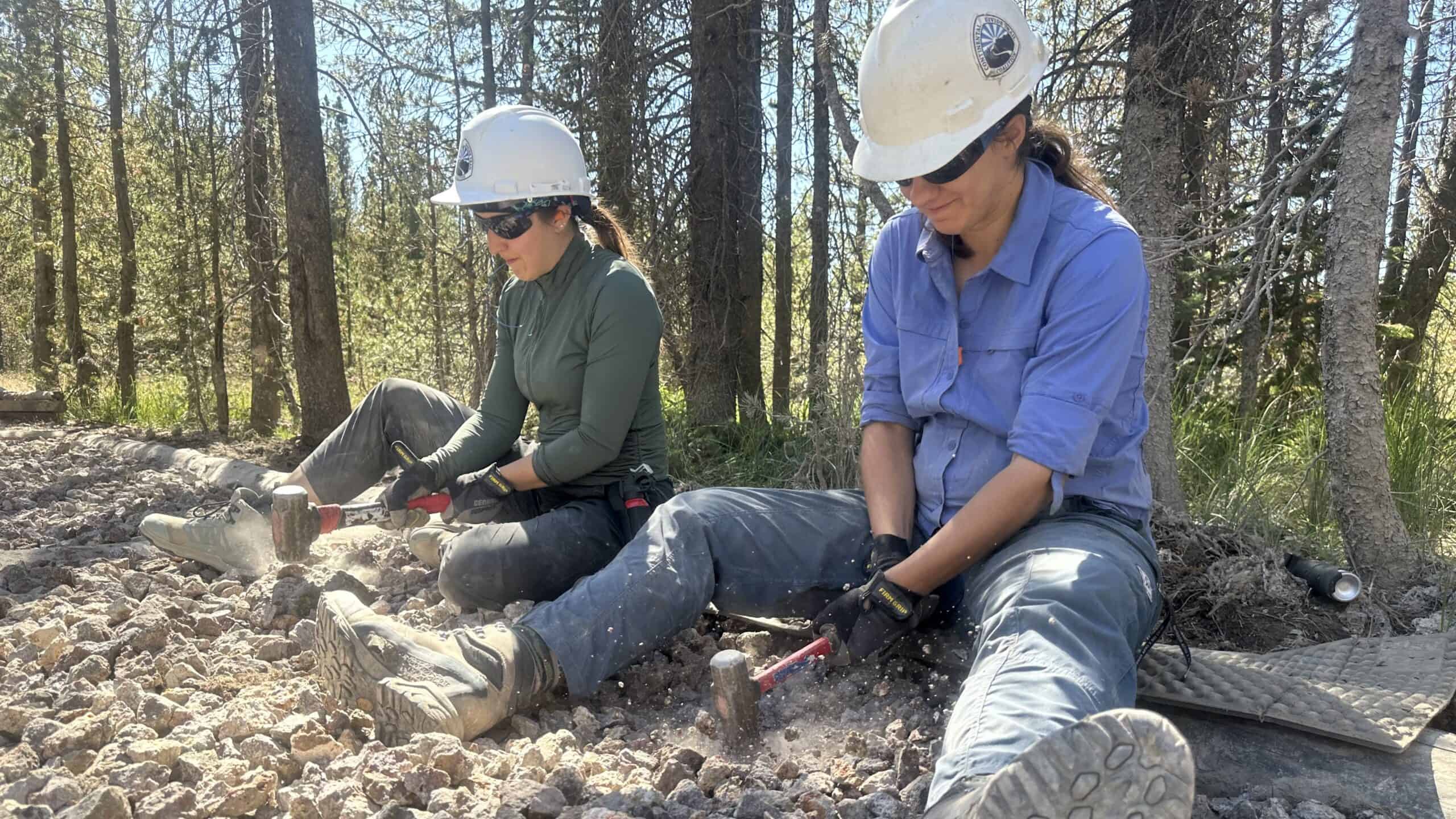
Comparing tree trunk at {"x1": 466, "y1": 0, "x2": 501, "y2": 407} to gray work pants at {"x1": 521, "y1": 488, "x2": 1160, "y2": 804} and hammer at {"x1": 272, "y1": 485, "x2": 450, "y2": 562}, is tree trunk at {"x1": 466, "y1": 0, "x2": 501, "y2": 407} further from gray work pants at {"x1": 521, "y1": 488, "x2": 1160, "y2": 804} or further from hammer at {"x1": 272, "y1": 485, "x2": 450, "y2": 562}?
gray work pants at {"x1": 521, "y1": 488, "x2": 1160, "y2": 804}

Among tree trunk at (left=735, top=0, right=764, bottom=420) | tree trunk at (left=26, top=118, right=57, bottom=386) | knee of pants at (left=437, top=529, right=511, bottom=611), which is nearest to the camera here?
knee of pants at (left=437, top=529, right=511, bottom=611)

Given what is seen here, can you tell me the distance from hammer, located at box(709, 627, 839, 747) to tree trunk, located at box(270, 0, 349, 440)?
4.80 m

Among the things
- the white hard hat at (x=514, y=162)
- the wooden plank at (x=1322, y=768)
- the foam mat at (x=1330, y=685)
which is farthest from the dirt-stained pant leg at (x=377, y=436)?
the wooden plank at (x=1322, y=768)

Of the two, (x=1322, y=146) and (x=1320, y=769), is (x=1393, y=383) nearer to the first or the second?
(x=1322, y=146)

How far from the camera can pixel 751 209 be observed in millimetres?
5711

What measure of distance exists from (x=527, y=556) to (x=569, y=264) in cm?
90

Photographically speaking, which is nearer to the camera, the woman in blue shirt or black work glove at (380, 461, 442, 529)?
the woman in blue shirt

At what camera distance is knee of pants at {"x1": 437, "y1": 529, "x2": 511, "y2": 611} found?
2744mm

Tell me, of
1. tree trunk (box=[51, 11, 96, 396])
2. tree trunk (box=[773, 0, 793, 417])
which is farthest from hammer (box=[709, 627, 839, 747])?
tree trunk (box=[51, 11, 96, 396])

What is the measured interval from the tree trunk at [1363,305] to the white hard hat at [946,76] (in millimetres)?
1463

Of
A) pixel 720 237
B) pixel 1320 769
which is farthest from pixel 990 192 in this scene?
pixel 720 237

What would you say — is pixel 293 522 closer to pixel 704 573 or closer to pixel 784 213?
pixel 704 573

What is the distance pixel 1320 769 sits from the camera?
188cm

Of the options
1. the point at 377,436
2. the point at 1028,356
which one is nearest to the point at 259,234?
the point at 377,436
